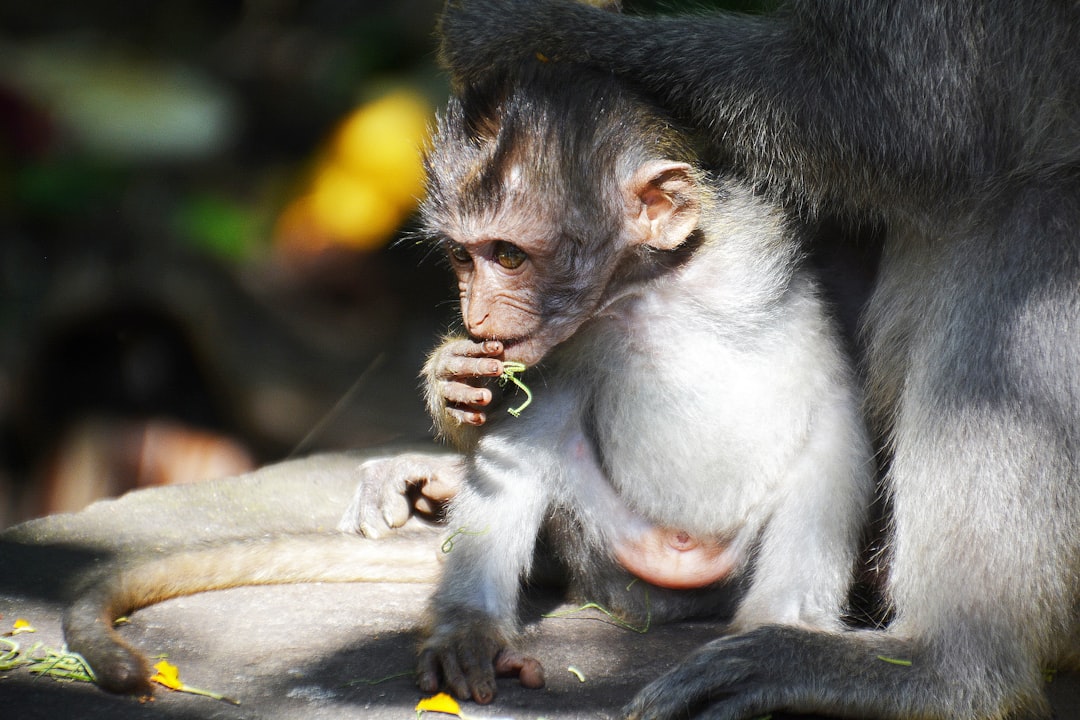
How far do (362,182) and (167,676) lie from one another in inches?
130

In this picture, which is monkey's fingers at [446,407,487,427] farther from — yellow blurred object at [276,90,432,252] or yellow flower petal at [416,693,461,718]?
yellow blurred object at [276,90,432,252]

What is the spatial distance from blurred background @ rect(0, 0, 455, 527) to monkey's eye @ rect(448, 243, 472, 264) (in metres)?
2.00

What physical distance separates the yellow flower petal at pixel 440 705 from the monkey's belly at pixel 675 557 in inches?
35.0

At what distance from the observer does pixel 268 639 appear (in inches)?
150

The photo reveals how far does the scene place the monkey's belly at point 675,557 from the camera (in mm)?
3938

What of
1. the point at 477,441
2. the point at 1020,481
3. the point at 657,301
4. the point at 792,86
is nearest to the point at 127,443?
the point at 477,441

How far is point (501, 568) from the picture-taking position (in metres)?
3.81

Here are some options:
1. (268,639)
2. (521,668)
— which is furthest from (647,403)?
(268,639)

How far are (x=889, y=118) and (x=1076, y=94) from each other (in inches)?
19.8

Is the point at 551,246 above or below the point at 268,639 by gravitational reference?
above

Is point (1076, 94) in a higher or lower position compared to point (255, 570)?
higher

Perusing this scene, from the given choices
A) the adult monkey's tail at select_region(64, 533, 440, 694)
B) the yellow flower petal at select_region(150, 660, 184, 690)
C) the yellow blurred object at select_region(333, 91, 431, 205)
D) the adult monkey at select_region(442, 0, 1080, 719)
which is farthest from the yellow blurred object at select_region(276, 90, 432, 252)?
the yellow flower petal at select_region(150, 660, 184, 690)

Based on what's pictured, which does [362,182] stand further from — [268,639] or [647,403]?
[268,639]

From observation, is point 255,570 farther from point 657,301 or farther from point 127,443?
point 127,443
